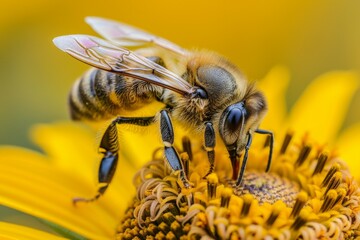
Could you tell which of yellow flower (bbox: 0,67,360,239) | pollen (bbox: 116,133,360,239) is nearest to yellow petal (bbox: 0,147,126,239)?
yellow flower (bbox: 0,67,360,239)

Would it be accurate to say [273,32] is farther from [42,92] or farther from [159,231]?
[159,231]

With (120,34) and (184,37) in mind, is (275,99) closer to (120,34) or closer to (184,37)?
(120,34)

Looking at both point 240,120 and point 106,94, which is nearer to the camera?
point 240,120

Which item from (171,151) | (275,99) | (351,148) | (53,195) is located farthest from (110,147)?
(351,148)

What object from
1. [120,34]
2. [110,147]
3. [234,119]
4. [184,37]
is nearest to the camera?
[234,119]

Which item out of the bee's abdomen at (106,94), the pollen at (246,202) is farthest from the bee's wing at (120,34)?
the pollen at (246,202)

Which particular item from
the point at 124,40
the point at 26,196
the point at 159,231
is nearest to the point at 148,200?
the point at 159,231

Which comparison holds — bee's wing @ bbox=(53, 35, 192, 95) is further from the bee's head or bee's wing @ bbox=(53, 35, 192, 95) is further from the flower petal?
Answer: the flower petal
